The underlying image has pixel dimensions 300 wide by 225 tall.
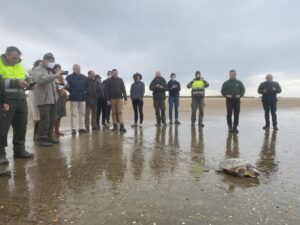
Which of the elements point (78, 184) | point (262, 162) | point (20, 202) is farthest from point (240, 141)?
point (20, 202)

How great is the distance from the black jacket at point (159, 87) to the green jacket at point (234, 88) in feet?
7.88

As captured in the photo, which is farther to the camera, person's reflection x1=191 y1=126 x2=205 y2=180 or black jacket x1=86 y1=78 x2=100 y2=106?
black jacket x1=86 y1=78 x2=100 y2=106

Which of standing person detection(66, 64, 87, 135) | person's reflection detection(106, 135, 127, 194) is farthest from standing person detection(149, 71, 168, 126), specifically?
person's reflection detection(106, 135, 127, 194)

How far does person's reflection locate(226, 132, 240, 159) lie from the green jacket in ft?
5.25

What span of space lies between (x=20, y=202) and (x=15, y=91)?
108 inches

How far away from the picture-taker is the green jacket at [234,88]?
12.1m

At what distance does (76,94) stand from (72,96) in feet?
0.48

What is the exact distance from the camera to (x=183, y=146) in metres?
8.35

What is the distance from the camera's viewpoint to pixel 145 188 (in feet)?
15.7

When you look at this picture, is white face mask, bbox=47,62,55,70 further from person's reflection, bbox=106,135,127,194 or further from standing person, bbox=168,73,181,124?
standing person, bbox=168,73,181,124

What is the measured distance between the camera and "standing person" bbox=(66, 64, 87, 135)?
34.4ft

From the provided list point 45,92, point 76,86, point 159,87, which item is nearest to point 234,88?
point 159,87

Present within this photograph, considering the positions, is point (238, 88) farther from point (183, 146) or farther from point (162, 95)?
point (183, 146)

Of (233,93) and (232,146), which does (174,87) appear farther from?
(232,146)
